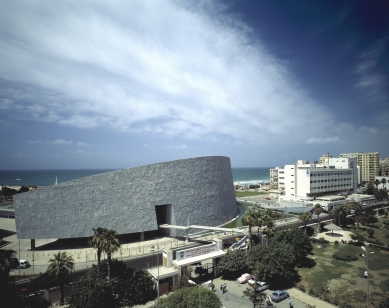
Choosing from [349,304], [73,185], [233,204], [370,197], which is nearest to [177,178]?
[73,185]

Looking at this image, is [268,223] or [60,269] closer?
[60,269]

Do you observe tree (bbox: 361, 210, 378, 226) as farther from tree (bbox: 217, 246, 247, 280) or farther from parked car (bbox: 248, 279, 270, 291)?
tree (bbox: 217, 246, 247, 280)

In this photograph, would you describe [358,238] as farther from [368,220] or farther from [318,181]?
[318,181]

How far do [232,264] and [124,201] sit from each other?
2496 centimetres

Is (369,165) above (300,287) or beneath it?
above

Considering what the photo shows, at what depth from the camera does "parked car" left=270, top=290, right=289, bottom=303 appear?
26469 mm

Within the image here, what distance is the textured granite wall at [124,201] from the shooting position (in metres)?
42.8

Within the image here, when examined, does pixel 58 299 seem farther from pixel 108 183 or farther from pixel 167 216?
pixel 167 216

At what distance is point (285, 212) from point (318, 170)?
26.1 metres

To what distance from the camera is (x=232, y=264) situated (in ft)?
102

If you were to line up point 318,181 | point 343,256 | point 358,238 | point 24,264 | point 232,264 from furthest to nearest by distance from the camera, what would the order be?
point 318,181, point 358,238, point 343,256, point 24,264, point 232,264

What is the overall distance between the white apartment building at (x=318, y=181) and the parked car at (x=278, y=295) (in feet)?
232

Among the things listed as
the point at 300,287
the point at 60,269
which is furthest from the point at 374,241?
the point at 60,269

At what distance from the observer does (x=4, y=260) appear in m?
22.8
